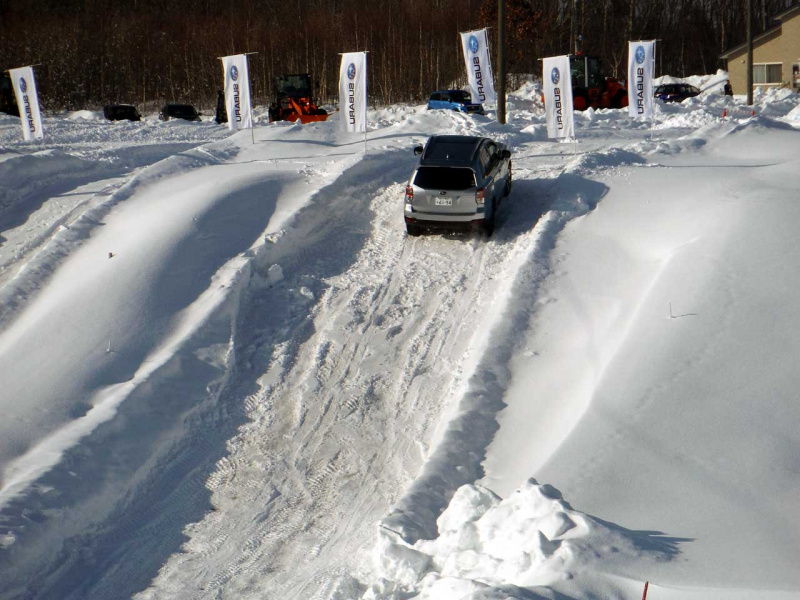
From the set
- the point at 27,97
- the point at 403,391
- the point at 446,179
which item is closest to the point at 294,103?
the point at 27,97

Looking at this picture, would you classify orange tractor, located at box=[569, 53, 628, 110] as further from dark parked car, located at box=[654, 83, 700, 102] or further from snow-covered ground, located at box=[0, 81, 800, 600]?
snow-covered ground, located at box=[0, 81, 800, 600]

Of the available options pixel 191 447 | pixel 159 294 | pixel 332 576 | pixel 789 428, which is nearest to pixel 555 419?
pixel 789 428

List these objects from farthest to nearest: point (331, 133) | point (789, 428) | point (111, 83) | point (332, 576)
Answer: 1. point (111, 83)
2. point (331, 133)
3. point (789, 428)
4. point (332, 576)

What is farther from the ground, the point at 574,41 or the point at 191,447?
the point at 574,41

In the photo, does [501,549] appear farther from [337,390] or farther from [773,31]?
[773,31]

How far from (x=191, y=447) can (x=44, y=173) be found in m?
13.6

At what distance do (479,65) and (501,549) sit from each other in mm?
17861

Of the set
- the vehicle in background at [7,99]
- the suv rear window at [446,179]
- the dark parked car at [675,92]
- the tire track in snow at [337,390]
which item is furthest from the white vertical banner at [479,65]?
the vehicle in background at [7,99]

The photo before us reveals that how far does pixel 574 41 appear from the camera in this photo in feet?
154

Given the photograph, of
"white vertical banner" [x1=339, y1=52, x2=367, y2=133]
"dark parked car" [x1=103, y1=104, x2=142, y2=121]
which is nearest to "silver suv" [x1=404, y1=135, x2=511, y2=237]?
"white vertical banner" [x1=339, y1=52, x2=367, y2=133]

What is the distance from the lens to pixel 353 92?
19.6 meters

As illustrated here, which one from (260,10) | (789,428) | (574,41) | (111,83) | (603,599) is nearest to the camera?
(603,599)

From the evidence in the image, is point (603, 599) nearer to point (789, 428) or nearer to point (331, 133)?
point (789, 428)

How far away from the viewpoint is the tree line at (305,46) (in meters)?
51.8
